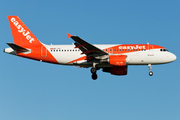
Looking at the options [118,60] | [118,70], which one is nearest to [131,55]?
[118,60]

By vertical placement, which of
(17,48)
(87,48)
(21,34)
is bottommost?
(87,48)

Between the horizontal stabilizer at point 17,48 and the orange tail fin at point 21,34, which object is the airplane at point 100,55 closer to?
the horizontal stabilizer at point 17,48

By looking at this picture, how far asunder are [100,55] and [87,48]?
7.92 ft

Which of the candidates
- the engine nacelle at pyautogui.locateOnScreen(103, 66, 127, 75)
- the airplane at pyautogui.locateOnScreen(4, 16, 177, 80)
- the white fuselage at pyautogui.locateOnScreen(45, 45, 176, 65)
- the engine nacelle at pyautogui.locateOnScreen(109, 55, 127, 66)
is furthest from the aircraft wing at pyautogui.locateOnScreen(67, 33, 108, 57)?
the engine nacelle at pyautogui.locateOnScreen(103, 66, 127, 75)

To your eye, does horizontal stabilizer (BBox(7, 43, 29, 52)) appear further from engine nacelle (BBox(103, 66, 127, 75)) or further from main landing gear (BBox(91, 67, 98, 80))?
engine nacelle (BBox(103, 66, 127, 75))

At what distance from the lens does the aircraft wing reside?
1707 inches

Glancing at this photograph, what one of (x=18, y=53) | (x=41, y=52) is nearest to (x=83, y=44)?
(x=41, y=52)

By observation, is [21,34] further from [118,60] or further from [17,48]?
[118,60]

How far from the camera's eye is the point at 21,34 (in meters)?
51.0

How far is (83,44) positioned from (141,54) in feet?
29.4

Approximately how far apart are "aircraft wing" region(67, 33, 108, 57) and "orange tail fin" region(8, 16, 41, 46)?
27.5 ft

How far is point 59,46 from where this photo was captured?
161 ft

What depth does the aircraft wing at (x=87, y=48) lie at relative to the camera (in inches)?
1707

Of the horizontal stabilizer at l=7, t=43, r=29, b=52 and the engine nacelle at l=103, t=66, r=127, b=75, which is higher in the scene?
the horizontal stabilizer at l=7, t=43, r=29, b=52
